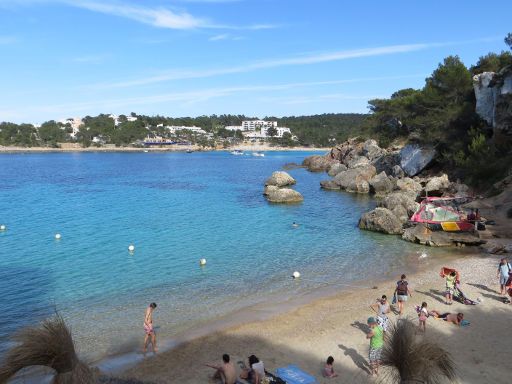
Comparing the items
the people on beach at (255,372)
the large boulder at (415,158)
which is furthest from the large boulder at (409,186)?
the people on beach at (255,372)

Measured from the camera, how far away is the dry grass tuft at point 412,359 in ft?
23.2

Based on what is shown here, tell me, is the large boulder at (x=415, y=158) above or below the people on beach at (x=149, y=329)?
above

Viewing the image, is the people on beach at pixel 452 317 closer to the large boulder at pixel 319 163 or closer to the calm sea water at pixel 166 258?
the calm sea water at pixel 166 258

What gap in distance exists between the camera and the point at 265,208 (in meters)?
44.6

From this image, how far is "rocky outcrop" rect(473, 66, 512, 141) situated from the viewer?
3865 cm

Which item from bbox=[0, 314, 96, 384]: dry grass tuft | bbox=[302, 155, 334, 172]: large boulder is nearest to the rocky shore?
bbox=[302, 155, 334, 172]: large boulder

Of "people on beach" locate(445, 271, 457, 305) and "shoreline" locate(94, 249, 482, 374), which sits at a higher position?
"people on beach" locate(445, 271, 457, 305)

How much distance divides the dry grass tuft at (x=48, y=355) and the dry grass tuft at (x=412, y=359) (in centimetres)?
461

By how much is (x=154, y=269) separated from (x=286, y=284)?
7.26 meters

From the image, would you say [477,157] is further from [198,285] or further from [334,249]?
[198,285]

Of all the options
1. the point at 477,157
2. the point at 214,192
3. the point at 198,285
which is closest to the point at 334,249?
the point at 198,285

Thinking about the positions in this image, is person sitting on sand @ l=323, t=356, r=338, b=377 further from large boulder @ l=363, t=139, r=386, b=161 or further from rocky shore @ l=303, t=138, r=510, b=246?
large boulder @ l=363, t=139, r=386, b=161

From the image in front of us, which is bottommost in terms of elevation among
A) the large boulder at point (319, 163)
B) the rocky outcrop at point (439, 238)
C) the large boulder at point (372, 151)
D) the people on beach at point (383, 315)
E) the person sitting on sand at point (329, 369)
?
the large boulder at point (319, 163)

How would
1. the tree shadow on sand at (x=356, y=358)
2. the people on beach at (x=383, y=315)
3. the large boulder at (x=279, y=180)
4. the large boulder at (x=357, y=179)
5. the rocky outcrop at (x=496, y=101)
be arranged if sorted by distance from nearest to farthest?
the tree shadow on sand at (x=356, y=358) → the people on beach at (x=383, y=315) → the rocky outcrop at (x=496, y=101) → the large boulder at (x=357, y=179) → the large boulder at (x=279, y=180)
